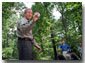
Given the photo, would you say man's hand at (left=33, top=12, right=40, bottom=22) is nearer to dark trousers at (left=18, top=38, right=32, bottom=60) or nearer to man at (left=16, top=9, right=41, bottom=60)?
man at (left=16, top=9, right=41, bottom=60)

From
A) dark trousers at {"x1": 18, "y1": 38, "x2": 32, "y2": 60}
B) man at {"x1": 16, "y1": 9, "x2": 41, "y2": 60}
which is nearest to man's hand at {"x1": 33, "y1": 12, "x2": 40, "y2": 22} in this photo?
man at {"x1": 16, "y1": 9, "x2": 41, "y2": 60}

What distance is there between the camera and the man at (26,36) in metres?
3.34

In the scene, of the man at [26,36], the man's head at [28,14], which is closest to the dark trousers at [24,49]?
the man at [26,36]

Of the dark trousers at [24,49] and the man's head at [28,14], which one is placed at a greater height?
the man's head at [28,14]

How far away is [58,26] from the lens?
339 cm

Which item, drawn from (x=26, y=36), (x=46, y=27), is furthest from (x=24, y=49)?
(x=46, y=27)

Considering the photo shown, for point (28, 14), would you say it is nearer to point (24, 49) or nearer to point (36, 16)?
point (36, 16)

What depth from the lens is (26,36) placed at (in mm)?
3350

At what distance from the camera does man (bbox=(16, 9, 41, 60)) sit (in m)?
3.34

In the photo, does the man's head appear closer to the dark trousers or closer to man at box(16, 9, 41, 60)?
man at box(16, 9, 41, 60)

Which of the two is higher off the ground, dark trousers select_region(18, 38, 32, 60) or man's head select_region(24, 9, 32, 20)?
man's head select_region(24, 9, 32, 20)

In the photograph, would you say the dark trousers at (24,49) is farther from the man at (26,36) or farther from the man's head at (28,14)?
the man's head at (28,14)

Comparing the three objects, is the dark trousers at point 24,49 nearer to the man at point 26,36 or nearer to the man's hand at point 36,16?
the man at point 26,36

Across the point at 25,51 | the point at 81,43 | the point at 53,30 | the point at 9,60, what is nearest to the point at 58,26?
the point at 53,30
